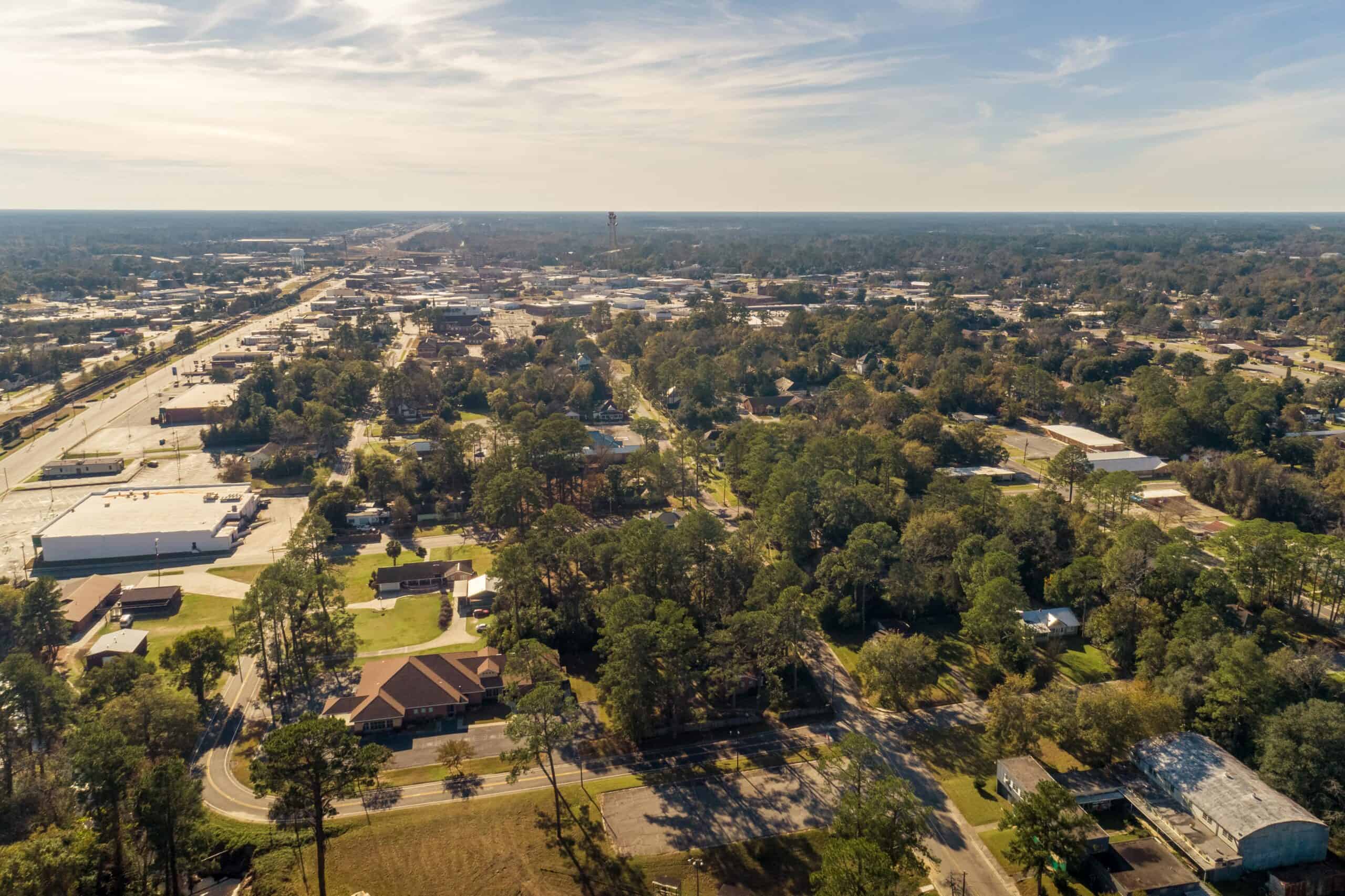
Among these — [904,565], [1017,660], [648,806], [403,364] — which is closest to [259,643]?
[648,806]

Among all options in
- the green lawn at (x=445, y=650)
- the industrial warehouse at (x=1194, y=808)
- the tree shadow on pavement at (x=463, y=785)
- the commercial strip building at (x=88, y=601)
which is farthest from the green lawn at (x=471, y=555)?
the industrial warehouse at (x=1194, y=808)

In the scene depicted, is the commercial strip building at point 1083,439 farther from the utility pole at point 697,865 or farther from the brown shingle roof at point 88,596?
the brown shingle roof at point 88,596

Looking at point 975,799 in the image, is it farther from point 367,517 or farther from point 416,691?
point 367,517

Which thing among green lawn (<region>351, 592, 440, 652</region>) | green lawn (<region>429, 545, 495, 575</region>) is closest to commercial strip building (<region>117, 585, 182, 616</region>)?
green lawn (<region>351, 592, 440, 652</region>)

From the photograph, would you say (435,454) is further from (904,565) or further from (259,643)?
(904,565)

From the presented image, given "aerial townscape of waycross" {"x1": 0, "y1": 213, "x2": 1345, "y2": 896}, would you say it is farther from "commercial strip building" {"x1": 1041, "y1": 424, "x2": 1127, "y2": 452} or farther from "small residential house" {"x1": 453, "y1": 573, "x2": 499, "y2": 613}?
"commercial strip building" {"x1": 1041, "y1": 424, "x2": 1127, "y2": 452}
